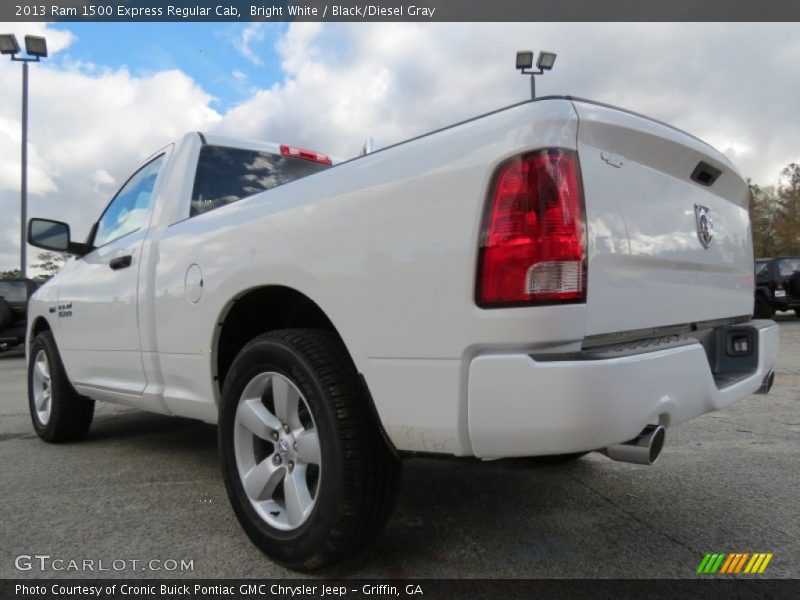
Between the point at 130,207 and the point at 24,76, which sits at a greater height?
the point at 24,76

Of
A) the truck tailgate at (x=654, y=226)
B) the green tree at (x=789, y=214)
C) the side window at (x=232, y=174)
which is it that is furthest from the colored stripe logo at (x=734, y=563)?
the green tree at (x=789, y=214)

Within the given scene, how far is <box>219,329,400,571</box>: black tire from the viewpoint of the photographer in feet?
6.33

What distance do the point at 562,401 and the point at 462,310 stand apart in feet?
1.20

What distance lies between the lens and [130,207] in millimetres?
3852

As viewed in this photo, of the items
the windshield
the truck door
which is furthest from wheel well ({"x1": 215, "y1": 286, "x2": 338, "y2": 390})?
the windshield

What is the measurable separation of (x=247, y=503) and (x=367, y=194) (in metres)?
1.27

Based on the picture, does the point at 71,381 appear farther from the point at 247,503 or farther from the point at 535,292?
the point at 535,292

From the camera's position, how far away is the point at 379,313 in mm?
1895

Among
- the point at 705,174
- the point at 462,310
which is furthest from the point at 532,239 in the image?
the point at 705,174

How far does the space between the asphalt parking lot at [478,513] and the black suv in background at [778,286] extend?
11.6 meters

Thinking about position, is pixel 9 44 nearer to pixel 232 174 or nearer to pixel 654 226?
pixel 232 174

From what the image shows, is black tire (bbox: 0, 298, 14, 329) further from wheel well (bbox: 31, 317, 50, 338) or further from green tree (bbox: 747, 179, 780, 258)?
green tree (bbox: 747, 179, 780, 258)

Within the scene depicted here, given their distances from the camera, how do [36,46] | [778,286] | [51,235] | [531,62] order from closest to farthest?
[51,235], [531,62], [778,286], [36,46]

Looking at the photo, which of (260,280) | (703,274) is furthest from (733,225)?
(260,280)
